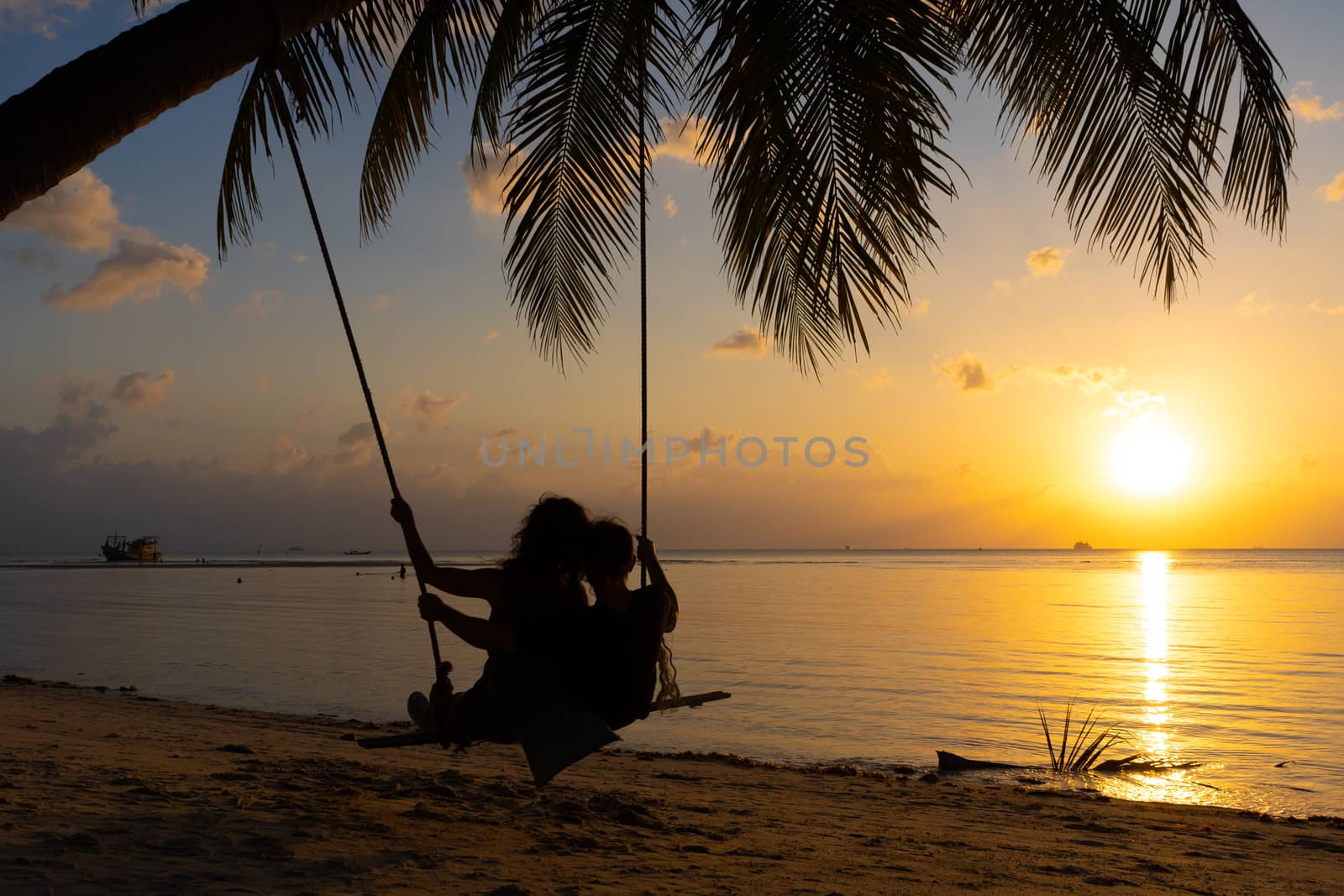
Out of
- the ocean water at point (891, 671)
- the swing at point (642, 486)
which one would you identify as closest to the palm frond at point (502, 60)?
the swing at point (642, 486)

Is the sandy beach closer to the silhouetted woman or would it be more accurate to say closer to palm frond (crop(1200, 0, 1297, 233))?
the silhouetted woman

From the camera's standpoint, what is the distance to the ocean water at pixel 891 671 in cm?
980

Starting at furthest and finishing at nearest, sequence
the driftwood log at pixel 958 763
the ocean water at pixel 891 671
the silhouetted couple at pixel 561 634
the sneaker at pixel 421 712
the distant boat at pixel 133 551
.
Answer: the distant boat at pixel 133 551 → the ocean water at pixel 891 671 → the driftwood log at pixel 958 763 → the sneaker at pixel 421 712 → the silhouetted couple at pixel 561 634

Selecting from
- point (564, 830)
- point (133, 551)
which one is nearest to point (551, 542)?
point (564, 830)

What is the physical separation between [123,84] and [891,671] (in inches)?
562

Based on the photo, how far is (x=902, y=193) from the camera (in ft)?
14.1

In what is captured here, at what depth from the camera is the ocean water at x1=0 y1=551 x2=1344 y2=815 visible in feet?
A: 32.1

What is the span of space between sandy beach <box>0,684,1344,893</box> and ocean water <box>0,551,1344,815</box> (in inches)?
74.1

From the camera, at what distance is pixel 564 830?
16.5ft

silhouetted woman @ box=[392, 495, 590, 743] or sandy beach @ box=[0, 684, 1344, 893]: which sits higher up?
silhouetted woman @ box=[392, 495, 590, 743]

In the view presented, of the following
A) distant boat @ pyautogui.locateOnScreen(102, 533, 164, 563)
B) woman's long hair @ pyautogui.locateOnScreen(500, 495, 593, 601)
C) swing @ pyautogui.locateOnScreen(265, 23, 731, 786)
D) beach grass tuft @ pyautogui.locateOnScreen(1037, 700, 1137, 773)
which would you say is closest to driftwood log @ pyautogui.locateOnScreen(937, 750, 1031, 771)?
beach grass tuft @ pyautogui.locateOnScreen(1037, 700, 1137, 773)

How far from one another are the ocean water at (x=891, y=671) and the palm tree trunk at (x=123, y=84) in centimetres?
764

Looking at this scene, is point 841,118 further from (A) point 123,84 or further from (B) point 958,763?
(B) point 958,763

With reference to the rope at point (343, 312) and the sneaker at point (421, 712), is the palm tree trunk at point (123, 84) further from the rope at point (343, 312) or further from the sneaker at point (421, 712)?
the sneaker at point (421, 712)
